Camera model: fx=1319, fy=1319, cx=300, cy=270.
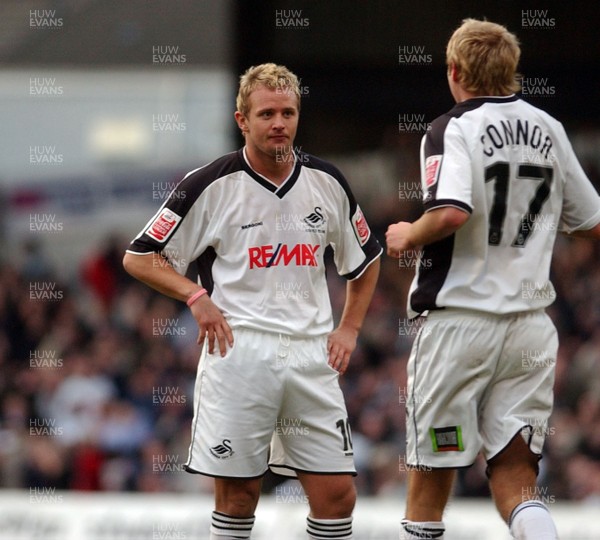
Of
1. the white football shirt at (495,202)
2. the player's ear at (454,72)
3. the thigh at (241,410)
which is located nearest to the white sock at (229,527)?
the thigh at (241,410)

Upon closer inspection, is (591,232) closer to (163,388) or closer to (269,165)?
(269,165)

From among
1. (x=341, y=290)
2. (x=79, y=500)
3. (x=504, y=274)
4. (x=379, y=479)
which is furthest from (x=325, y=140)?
(x=504, y=274)

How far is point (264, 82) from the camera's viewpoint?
510cm

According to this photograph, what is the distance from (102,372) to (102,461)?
3.17 feet

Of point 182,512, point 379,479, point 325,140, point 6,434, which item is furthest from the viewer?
point 325,140

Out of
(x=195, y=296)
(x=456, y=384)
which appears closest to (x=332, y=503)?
(x=456, y=384)

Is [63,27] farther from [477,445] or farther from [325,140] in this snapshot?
[477,445]

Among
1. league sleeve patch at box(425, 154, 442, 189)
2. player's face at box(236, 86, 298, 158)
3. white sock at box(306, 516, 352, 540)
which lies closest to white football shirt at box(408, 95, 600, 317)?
league sleeve patch at box(425, 154, 442, 189)

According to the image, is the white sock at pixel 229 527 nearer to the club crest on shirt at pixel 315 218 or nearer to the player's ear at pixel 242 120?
the club crest on shirt at pixel 315 218

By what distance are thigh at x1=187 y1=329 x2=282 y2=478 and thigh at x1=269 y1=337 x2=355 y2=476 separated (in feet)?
0.23

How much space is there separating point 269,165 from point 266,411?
97 cm

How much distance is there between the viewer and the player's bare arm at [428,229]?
465cm

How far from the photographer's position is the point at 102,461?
37.8 feet

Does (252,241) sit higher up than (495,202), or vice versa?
(495,202)
